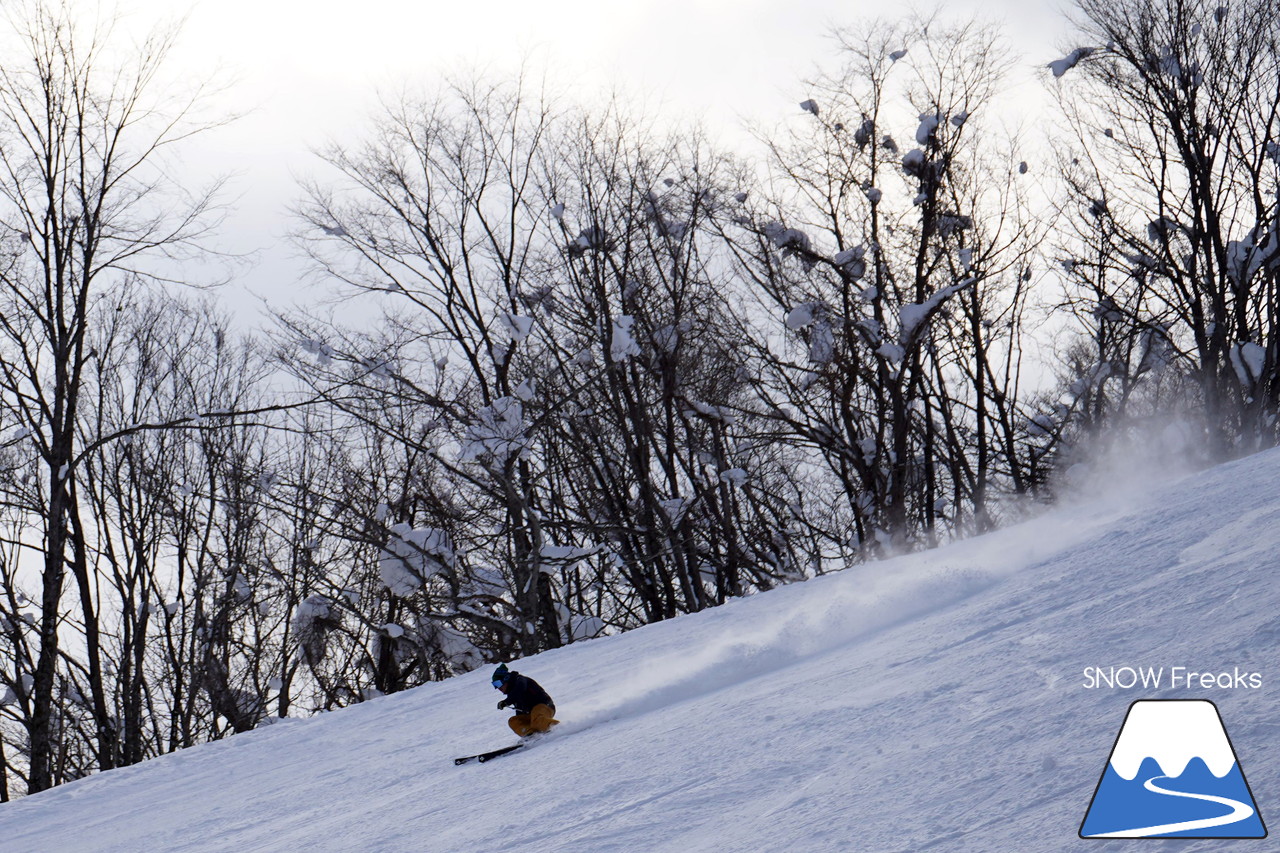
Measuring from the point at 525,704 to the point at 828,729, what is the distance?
221 cm

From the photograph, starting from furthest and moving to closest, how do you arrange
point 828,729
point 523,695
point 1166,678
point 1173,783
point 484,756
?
1. point 523,695
2. point 484,756
3. point 828,729
4. point 1166,678
5. point 1173,783

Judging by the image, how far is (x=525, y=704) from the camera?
532cm

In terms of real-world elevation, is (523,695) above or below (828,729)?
above

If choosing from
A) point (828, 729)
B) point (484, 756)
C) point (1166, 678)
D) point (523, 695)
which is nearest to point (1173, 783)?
point (1166, 678)

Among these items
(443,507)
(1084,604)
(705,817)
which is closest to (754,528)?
(443,507)

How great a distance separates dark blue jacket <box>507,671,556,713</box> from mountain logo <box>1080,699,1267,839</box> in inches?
130

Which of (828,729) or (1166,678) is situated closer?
(1166,678)

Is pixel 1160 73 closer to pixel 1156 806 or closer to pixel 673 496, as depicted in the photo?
pixel 673 496

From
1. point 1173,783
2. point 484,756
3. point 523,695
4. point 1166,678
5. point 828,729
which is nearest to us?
point 1173,783

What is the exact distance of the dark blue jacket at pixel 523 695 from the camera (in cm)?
530

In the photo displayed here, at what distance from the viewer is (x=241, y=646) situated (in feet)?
65.0

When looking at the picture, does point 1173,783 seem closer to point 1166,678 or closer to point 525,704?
point 1166,678

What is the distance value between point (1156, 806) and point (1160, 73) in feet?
45.0

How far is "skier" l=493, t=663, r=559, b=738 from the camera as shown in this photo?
5.29 metres
